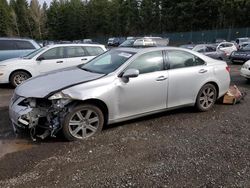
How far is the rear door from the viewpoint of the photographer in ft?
18.6

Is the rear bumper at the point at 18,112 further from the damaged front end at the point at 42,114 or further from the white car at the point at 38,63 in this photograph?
the white car at the point at 38,63

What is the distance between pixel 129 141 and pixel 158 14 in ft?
208

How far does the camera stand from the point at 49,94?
15.0 feet

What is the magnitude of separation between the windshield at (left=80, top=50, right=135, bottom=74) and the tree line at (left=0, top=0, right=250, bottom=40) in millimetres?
48992

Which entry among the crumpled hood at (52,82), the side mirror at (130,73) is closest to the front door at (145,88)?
the side mirror at (130,73)

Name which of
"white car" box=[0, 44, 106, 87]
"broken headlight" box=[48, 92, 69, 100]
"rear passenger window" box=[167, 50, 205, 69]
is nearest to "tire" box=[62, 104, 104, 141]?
"broken headlight" box=[48, 92, 69, 100]

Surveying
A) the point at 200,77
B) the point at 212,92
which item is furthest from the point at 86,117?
the point at 212,92

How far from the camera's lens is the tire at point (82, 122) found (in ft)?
15.1

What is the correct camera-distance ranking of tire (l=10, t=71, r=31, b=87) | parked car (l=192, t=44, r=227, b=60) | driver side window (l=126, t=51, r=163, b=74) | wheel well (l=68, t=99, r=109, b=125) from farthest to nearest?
parked car (l=192, t=44, r=227, b=60)
tire (l=10, t=71, r=31, b=87)
driver side window (l=126, t=51, r=163, b=74)
wheel well (l=68, t=99, r=109, b=125)

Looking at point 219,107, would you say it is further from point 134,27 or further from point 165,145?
point 134,27

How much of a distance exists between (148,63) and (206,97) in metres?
1.73

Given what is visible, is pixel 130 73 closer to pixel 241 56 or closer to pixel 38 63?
pixel 38 63

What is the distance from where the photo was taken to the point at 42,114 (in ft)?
15.2

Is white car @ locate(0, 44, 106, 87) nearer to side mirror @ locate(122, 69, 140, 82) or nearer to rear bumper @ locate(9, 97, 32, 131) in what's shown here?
rear bumper @ locate(9, 97, 32, 131)
